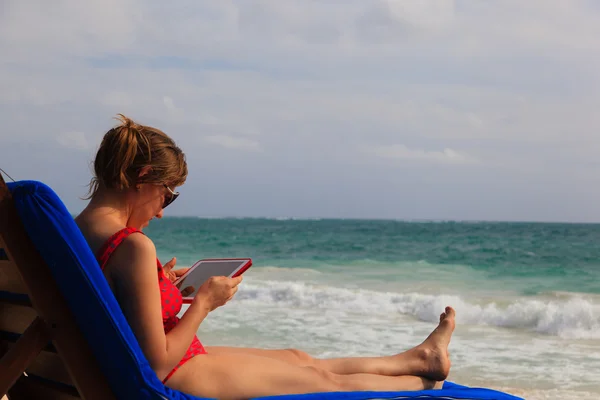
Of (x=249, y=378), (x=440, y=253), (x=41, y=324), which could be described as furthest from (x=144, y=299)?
(x=440, y=253)

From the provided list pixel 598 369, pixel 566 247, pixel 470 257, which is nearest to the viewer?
pixel 598 369

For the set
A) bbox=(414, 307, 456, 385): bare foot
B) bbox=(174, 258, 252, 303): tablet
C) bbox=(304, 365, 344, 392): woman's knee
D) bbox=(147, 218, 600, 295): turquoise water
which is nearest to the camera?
bbox=(174, 258, 252, 303): tablet

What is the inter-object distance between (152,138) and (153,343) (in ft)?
2.26

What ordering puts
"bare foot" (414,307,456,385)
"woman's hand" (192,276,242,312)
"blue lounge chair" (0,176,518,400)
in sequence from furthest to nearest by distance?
"bare foot" (414,307,456,385)
"woman's hand" (192,276,242,312)
"blue lounge chair" (0,176,518,400)

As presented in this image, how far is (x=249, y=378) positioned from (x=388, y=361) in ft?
2.58

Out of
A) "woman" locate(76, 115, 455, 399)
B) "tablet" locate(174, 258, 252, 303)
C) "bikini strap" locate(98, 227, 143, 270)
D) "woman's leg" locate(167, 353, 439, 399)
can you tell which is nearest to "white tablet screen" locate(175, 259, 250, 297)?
"tablet" locate(174, 258, 252, 303)

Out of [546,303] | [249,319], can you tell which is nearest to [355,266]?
[546,303]

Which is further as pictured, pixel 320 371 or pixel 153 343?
pixel 320 371

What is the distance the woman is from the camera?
8.11 ft

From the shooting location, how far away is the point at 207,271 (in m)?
2.91

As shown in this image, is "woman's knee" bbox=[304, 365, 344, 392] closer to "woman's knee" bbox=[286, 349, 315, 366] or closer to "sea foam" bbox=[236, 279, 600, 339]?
"woman's knee" bbox=[286, 349, 315, 366]

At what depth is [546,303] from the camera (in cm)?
1399

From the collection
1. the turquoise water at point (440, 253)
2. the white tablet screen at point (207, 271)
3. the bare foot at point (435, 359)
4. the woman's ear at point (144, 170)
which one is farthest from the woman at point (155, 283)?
the turquoise water at point (440, 253)

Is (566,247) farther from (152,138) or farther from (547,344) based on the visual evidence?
(152,138)
